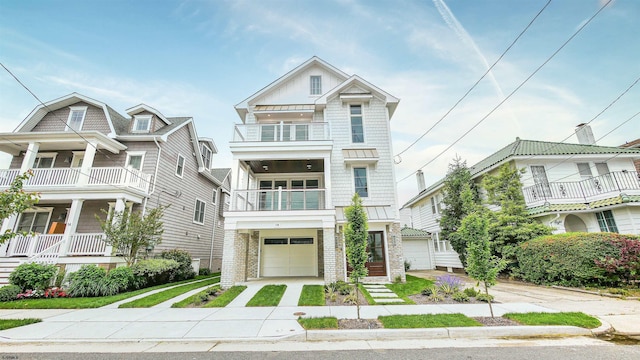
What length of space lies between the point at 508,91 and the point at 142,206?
56.0 feet

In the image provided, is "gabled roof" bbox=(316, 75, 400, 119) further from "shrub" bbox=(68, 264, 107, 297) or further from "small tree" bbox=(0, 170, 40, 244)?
"shrub" bbox=(68, 264, 107, 297)

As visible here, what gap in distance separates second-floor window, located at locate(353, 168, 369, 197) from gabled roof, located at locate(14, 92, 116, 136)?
533 inches

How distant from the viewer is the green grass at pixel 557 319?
17.4ft

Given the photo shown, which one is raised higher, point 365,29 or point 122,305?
point 365,29

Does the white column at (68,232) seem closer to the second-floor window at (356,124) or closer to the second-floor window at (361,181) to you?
the second-floor window at (361,181)

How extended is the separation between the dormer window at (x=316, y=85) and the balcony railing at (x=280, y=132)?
3.23m

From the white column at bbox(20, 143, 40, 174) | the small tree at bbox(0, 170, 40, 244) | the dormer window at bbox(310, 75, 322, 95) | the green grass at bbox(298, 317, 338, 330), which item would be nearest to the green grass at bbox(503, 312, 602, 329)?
the green grass at bbox(298, 317, 338, 330)

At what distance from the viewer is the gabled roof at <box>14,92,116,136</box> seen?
13867mm

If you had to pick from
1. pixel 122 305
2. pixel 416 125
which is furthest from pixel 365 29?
pixel 122 305

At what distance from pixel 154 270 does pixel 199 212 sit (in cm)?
729

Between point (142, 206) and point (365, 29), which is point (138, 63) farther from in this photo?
point (365, 29)

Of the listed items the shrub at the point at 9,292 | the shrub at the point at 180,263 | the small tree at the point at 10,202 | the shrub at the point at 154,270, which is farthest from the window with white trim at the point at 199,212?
the small tree at the point at 10,202

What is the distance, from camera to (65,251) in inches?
430

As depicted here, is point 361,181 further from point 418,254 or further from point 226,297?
point 418,254
